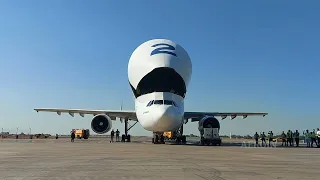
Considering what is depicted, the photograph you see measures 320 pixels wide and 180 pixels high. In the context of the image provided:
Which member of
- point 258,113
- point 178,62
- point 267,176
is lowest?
point 267,176

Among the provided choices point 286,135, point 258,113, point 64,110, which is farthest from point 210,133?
point 64,110

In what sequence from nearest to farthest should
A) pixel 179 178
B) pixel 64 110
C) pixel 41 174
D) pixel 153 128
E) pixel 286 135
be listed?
pixel 179 178
pixel 41 174
pixel 153 128
pixel 286 135
pixel 64 110

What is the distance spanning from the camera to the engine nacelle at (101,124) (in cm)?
3234

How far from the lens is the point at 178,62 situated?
3034 cm

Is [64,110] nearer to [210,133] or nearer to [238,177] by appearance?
[210,133]

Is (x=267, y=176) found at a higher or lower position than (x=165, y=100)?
lower

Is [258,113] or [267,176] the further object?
[258,113]

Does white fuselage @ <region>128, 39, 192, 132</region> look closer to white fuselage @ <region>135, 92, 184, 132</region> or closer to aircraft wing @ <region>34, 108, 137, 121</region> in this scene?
white fuselage @ <region>135, 92, 184, 132</region>

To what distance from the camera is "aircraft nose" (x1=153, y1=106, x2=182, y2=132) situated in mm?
25531

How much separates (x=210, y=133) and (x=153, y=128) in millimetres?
5417

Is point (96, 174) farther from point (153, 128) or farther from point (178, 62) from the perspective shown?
point (178, 62)

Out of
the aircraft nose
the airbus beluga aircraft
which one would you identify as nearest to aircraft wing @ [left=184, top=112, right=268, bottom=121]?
the airbus beluga aircraft

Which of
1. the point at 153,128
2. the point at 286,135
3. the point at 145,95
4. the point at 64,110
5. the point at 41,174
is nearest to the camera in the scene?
the point at 41,174

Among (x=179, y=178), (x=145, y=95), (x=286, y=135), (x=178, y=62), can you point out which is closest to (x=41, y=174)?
(x=179, y=178)
